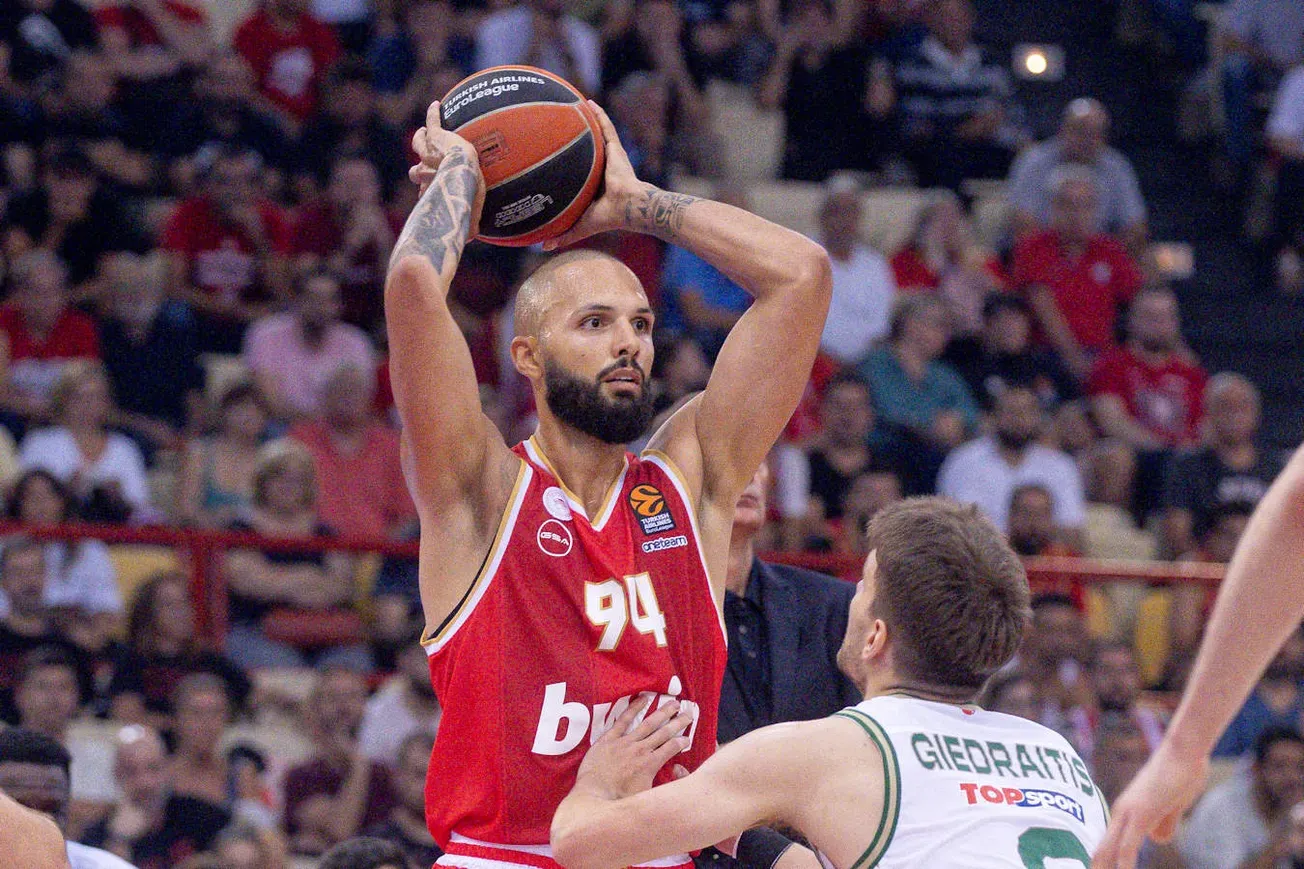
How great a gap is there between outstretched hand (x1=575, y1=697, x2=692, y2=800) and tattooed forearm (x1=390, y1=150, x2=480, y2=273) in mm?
1105

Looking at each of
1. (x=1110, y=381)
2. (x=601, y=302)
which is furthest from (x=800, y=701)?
(x=1110, y=381)

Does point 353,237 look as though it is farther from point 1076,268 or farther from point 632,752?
point 632,752

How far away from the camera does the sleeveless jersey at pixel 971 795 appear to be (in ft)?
10.9

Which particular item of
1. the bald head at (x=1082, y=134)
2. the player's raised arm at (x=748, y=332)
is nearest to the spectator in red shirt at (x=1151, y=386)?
the bald head at (x=1082, y=134)

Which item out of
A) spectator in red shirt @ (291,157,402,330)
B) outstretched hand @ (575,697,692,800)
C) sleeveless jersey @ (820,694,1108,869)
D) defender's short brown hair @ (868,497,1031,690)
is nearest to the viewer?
sleeveless jersey @ (820,694,1108,869)

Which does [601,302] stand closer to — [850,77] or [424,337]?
[424,337]

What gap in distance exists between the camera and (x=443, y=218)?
Result: 4.08 m

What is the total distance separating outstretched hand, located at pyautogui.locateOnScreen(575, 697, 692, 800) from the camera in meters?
3.71

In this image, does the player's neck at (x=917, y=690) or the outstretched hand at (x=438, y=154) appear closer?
the player's neck at (x=917, y=690)

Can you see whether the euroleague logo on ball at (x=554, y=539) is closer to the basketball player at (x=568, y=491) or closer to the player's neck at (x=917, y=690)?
the basketball player at (x=568, y=491)

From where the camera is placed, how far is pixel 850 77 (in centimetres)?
1330

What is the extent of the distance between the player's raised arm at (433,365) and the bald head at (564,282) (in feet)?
0.95

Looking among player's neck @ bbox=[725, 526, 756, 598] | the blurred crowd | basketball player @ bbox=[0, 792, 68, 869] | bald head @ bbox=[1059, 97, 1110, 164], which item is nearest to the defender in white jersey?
basketball player @ bbox=[0, 792, 68, 869]

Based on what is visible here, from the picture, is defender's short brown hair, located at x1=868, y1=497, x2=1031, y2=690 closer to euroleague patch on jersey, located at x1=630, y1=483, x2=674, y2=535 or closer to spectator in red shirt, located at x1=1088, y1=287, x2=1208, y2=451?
euroleague patch on jersey, located at x1=630, y1=483, x2=674, y2=535
